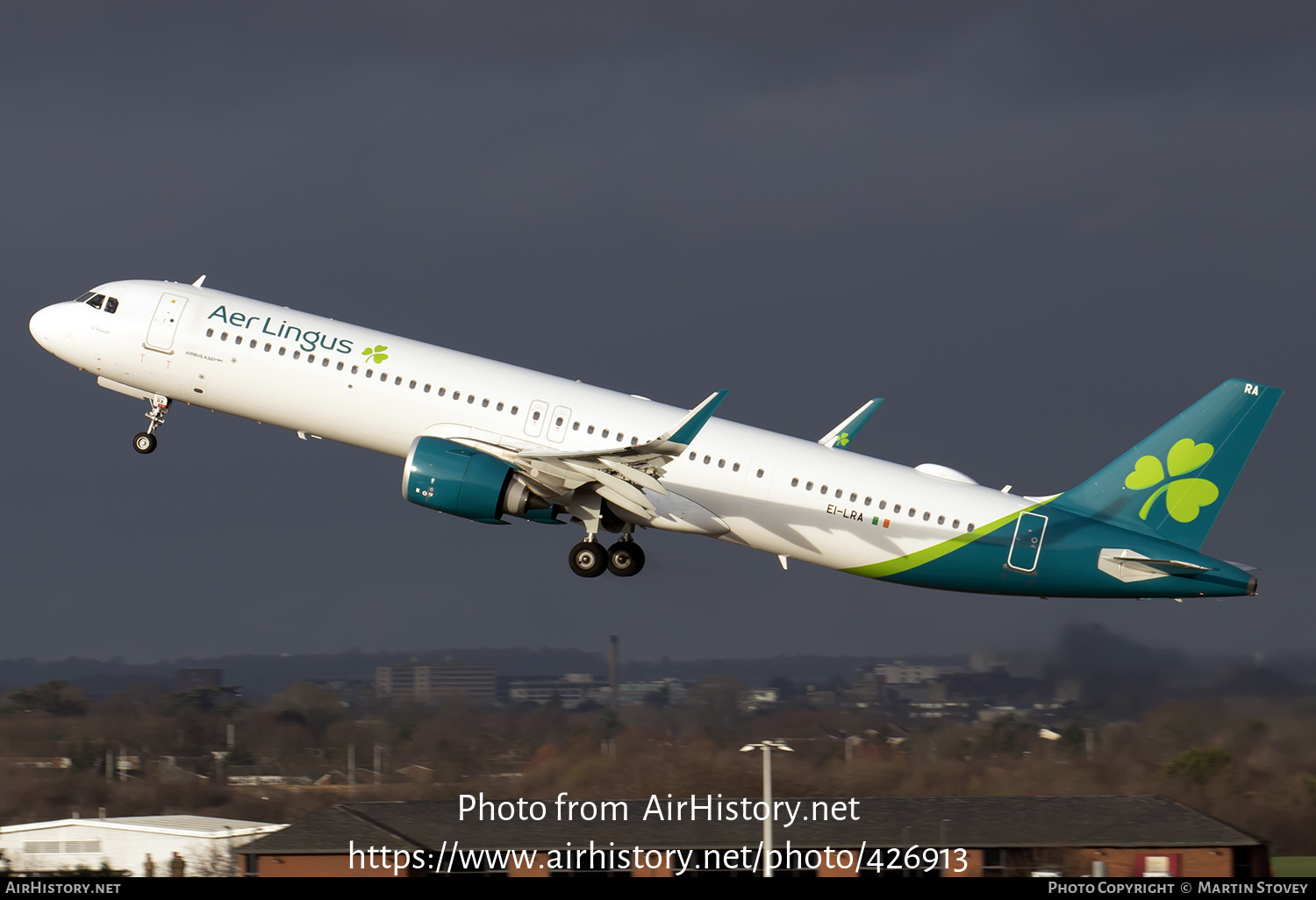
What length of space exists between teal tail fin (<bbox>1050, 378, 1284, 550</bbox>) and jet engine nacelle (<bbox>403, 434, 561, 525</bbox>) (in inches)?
555

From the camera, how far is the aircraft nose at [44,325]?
1661 inches

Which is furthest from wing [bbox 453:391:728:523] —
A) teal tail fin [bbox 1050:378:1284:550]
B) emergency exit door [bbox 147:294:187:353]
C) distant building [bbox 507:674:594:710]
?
distant building [bbox 507:674:594:710]

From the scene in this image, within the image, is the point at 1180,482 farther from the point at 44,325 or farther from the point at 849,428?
the point at 44,325

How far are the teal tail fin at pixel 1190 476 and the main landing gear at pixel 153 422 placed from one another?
2365cm

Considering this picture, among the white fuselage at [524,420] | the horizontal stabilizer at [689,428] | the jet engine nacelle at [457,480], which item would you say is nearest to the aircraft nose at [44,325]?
the white fuselage at [524,420]

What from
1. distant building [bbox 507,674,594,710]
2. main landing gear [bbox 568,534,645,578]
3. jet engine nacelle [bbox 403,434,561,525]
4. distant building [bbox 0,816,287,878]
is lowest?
distant building [bbox 0,816,287,878]

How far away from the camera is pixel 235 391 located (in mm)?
40156

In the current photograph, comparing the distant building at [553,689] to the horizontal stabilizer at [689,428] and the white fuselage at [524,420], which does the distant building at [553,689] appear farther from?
the horizontal stabilizer at [689,428]

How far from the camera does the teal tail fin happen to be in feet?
129

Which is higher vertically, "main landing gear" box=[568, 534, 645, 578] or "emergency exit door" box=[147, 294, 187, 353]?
"emergency exit door" box=[147, 294, 187, 353]

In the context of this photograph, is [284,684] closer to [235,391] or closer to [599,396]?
[235,391]

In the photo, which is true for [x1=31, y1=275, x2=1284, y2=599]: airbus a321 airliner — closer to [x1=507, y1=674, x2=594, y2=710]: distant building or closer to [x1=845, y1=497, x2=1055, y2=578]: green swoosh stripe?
[x1=845, y1=497, x2=1055, y2=578]: green swoosh stripe

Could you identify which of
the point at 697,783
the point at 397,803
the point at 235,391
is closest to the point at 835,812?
the point at 697,783

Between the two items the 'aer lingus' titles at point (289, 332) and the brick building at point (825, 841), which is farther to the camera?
the brick building at point (825, 841)
